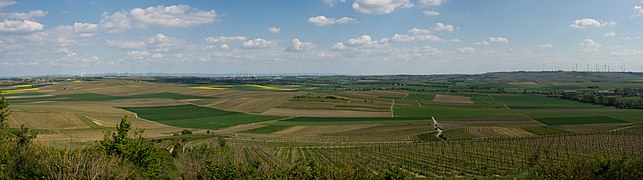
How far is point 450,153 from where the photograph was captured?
56312 mm

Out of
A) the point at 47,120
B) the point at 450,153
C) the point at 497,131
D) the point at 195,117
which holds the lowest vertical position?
the point at 195,117

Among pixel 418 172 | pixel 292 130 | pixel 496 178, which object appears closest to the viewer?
pixel 496 178

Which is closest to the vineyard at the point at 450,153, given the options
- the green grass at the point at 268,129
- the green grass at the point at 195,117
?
the green grass at the point at 268,129

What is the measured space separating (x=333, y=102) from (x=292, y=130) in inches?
1990

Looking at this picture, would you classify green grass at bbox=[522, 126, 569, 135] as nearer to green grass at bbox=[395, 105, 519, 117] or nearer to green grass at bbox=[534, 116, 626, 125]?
green grass at bbox=[534, 116, 626, 125]

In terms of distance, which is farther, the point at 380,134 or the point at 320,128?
the point at 320,128

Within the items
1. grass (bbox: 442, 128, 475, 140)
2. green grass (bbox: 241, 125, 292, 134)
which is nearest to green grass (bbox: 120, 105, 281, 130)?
green grass (bbox: 241, 125, 292, 134)

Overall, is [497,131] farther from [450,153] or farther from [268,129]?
[268,129]

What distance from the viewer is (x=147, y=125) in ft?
294

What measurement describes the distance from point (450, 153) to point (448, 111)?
60.7 m

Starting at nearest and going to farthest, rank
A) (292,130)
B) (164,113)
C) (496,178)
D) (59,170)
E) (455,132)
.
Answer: (59,170) < (496,178) < (455,132) < (292,130) < (164,113)

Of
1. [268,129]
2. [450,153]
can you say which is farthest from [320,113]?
[450,153]

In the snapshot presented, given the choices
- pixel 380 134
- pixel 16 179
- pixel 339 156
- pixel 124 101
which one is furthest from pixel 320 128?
pixel 124 101

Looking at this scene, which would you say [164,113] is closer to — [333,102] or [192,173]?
[333,102]
